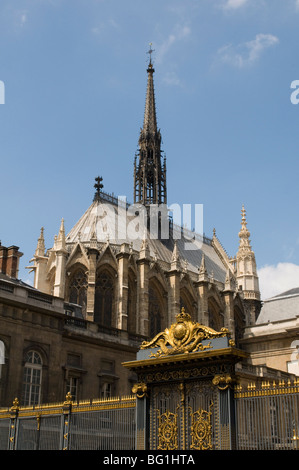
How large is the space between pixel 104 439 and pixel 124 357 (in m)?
17.6

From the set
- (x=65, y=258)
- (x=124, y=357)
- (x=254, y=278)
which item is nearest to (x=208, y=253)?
(x=254, y=278)

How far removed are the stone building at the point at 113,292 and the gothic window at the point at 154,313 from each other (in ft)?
0.28

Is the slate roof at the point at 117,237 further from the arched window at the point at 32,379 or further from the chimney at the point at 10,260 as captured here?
the arched window at the point at 32,379

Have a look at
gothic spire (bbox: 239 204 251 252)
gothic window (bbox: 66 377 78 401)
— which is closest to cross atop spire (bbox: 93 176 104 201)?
gothic spire (bbox: 239 204 251 252)

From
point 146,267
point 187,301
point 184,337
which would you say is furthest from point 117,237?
point 184,337

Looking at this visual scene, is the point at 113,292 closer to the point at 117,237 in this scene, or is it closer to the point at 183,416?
the point at 117,237

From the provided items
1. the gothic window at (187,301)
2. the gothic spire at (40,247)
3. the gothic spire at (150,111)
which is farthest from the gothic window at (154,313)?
the gothic spire at (150,111)

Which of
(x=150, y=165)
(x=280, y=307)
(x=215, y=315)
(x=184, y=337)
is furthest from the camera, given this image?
(x=150, y=165)

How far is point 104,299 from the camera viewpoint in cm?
4709

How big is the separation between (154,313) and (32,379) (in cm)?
2393

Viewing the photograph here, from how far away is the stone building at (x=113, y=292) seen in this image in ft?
90.2

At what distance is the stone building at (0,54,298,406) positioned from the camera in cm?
2748
